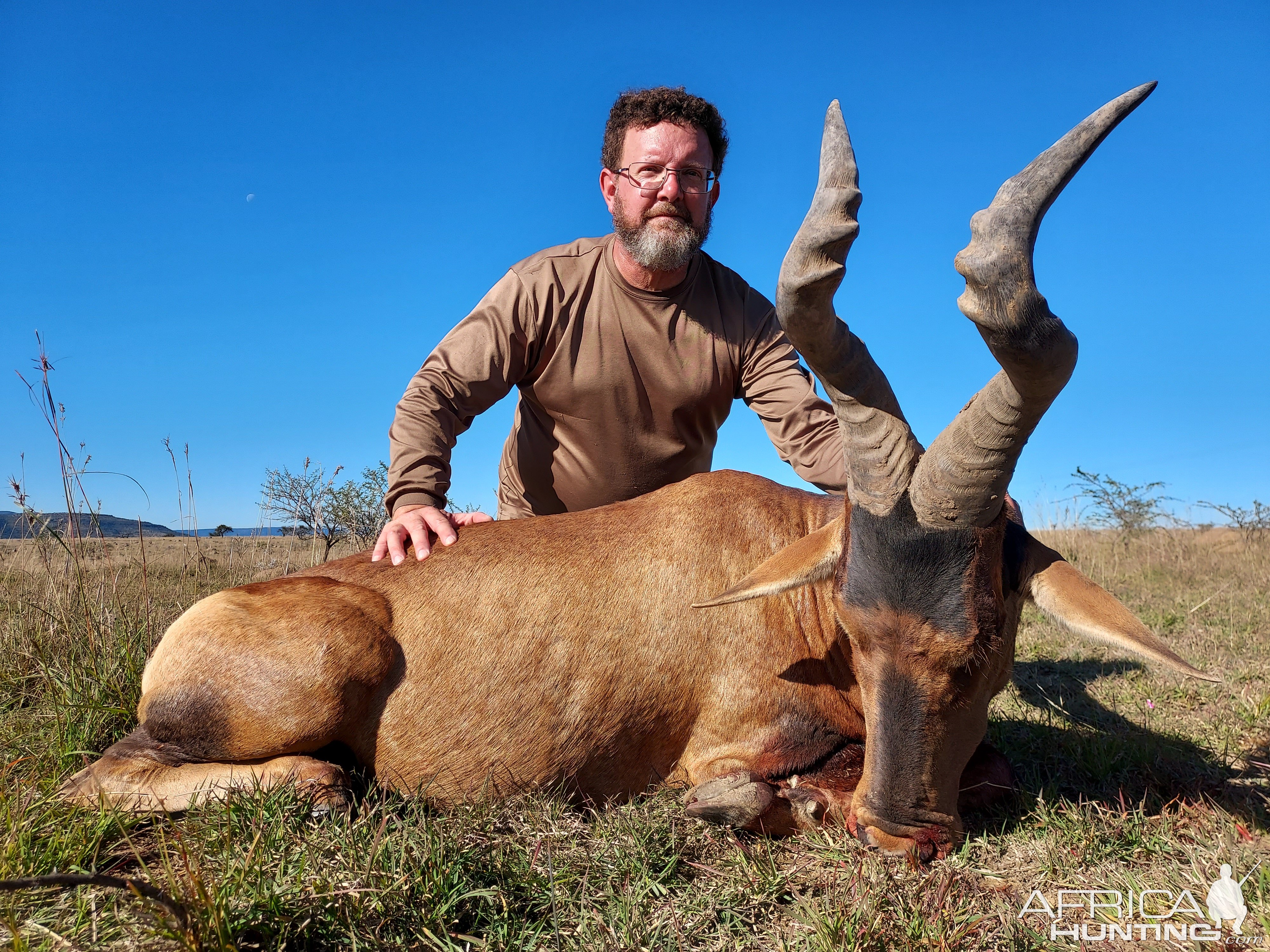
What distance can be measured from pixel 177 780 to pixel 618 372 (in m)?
3.55

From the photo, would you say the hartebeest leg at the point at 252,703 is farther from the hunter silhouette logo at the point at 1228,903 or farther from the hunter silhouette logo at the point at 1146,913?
the hunter silhouette logo at the point at 1228,903

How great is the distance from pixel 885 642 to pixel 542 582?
5.02 ft

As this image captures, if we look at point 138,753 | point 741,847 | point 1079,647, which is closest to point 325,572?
point 138,753

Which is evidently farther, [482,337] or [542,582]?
[482,337]

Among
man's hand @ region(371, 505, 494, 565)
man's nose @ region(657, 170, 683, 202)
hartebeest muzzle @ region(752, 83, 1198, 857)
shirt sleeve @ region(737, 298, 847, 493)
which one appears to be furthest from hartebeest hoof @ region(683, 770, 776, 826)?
man's nose @ region(657, 170, 683, 202)

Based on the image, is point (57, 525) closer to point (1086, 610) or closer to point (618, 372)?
point (618, 372)

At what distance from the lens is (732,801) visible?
128 inches

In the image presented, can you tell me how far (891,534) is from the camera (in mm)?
2988

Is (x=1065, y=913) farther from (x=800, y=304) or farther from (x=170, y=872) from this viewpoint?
(x=170, y=872)

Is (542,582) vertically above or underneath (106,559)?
underneath

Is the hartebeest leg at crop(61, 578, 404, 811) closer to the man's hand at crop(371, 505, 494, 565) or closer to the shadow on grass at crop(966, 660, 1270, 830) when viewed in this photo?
the man's hand at crop(371, 505, 494, 565)

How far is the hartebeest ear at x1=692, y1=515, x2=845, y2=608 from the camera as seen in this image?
3.24 metres

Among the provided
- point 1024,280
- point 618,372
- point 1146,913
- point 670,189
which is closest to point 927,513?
point 1024,280

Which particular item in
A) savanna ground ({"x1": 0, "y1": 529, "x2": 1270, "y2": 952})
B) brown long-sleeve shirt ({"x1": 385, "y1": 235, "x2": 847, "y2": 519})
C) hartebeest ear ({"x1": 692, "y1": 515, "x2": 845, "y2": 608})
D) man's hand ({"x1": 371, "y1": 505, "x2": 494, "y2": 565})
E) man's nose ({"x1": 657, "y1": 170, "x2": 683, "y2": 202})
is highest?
man's nose ({"x1": 657, "y1": 170, "x2": 683, "y2": 202})
